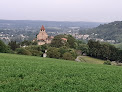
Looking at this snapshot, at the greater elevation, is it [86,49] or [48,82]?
[48,82]

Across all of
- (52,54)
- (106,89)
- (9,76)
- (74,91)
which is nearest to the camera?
(74,91)

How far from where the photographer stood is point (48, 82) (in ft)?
33.0

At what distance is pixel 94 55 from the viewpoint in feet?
260

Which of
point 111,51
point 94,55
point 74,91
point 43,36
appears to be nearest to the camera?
point 74,91

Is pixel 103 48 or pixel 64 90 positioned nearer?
pixel 64 90

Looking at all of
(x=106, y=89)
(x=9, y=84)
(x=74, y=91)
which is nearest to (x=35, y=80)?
(x=9, y=84)

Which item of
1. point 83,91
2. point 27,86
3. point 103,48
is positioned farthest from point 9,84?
point 103,48

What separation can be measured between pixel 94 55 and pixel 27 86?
72.4m

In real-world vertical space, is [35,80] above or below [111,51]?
above

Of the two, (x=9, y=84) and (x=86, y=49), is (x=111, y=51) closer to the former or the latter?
(x=86, y=49)

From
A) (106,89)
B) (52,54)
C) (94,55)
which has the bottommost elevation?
(94,55)

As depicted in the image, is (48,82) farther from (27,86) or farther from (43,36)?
(43,36)

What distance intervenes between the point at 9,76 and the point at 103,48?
67.5 metres

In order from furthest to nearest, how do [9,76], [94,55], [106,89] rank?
[94,55], [9,76], [106,89]
